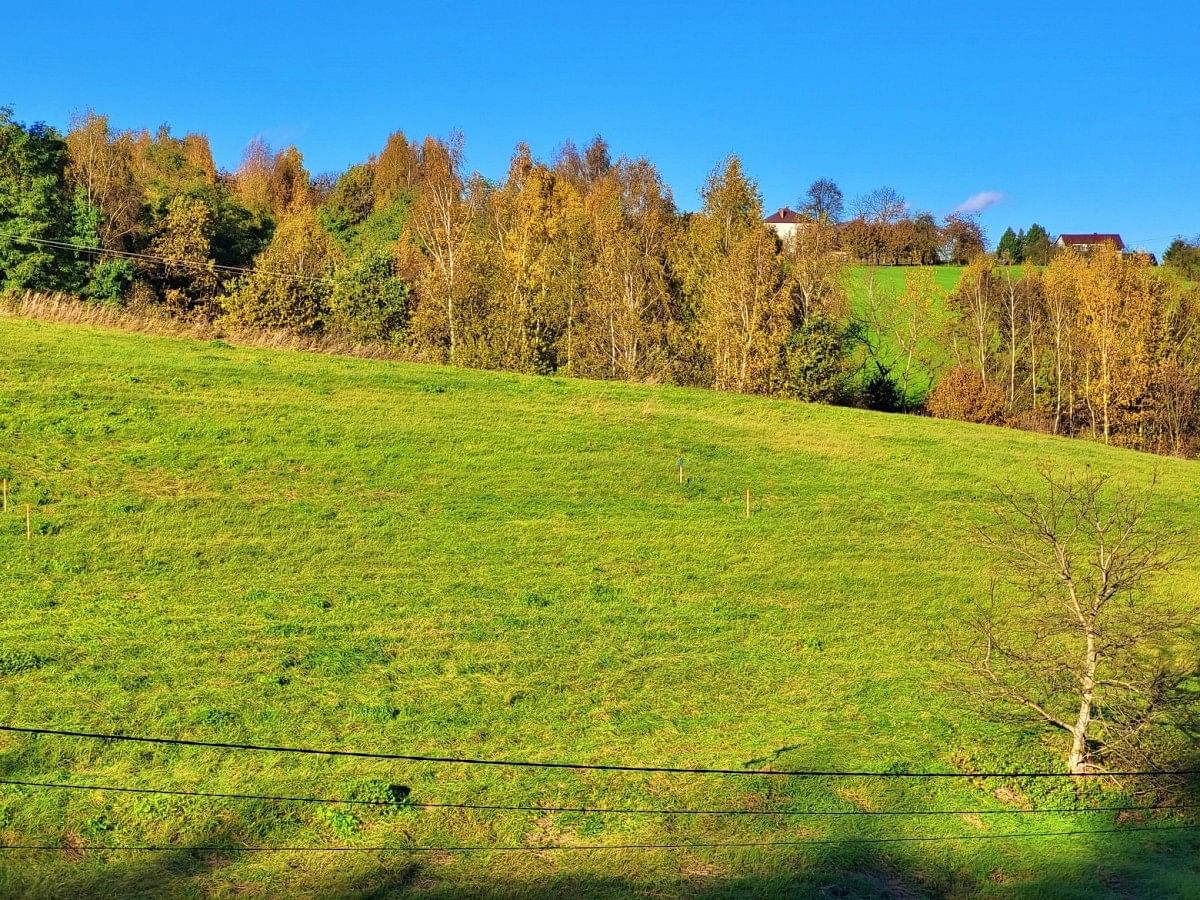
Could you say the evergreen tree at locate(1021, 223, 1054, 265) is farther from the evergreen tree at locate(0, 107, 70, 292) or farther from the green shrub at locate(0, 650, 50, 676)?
the green shrub at locate(0, 650, 50, 676)

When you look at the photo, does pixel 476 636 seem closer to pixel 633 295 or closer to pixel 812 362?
pixel 812 362

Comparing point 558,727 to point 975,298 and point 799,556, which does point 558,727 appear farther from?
point 975,298

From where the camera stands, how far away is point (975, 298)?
62.6m

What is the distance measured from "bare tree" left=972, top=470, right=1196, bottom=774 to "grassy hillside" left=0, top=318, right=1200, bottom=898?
0.80 m

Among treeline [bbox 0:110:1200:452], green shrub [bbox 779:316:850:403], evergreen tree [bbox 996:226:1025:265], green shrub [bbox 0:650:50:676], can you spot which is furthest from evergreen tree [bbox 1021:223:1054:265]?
green shrub [bbox 0:650:50:676]

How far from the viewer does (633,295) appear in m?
51.7

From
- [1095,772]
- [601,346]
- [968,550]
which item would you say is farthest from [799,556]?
[601,346]

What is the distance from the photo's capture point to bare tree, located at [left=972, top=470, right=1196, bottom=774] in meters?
11.9

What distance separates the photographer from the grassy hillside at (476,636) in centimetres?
966

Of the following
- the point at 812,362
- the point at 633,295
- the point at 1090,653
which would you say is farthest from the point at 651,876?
the point at 633,295

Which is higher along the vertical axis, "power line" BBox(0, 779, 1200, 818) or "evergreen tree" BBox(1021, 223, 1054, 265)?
"evergreen tree" BBox(1021, 223, 1054, 265)

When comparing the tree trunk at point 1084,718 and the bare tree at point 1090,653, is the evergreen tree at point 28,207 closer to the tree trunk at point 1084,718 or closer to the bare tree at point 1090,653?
the bare tree at point 1090,653

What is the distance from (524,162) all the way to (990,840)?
2534 inches

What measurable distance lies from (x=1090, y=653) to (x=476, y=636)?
29.6 ft
